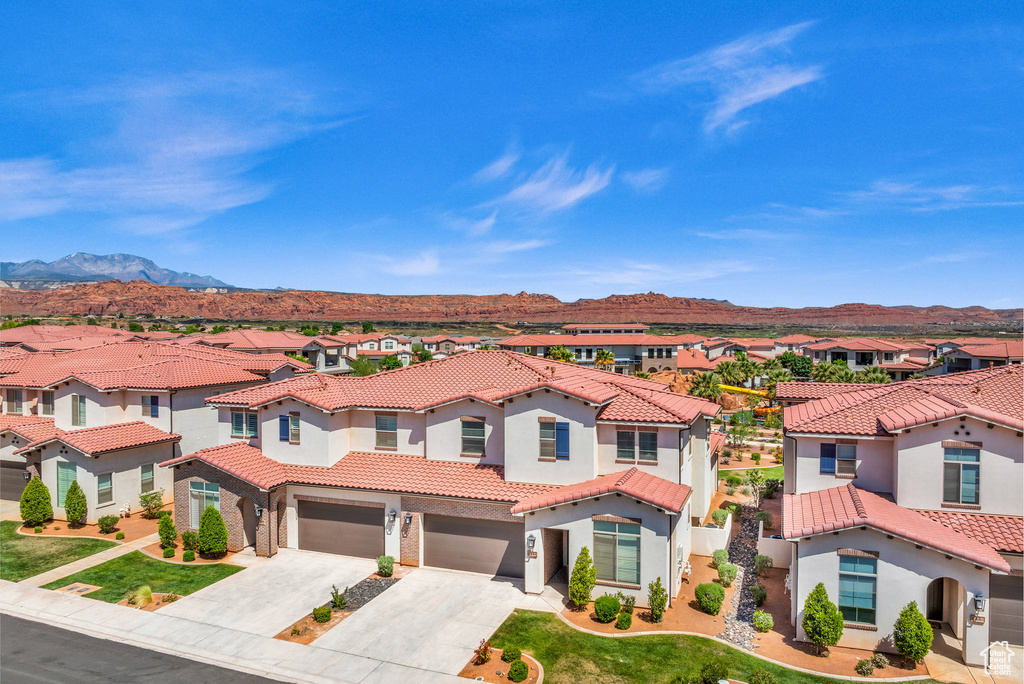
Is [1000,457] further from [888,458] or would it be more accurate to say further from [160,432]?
[160,432]

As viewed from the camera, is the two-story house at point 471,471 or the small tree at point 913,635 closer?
the small tree at point 913,635

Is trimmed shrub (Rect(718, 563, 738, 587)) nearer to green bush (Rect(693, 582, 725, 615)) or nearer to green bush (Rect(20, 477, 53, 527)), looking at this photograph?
green bush (Rect(693, 582, 725, 615))

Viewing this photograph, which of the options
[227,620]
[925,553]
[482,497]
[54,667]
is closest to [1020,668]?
[925,553]

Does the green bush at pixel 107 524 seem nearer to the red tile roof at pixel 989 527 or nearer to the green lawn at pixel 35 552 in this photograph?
the green lawn at pixel 35 552

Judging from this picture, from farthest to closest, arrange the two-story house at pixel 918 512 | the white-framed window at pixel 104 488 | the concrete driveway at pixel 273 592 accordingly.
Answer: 1. the white-framed window at pixel 104 488
2. the concrete driveway at pixel 273 592
3. the two-story house at pixel 918 512

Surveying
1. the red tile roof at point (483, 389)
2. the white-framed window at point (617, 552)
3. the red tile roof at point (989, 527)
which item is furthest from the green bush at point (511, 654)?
the red tile roof at point (989, 527)

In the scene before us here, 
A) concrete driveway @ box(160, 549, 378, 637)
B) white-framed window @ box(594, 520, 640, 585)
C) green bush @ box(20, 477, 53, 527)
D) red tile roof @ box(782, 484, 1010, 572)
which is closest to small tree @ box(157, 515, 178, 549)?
concrete driveway @ box(160, 549, 378, 637)
